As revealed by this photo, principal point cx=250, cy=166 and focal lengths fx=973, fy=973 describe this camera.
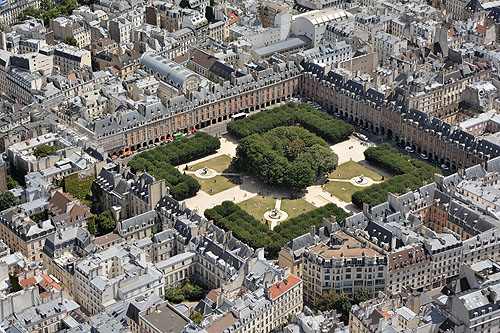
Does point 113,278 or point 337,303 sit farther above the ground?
point 113,278

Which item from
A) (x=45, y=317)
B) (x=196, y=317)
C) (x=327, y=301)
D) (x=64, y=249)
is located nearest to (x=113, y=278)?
(x=64, y=249)

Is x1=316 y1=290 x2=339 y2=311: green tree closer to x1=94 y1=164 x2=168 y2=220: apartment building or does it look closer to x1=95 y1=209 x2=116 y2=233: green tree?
x1=94 y1=164 x2=168 y2=220: apartment building

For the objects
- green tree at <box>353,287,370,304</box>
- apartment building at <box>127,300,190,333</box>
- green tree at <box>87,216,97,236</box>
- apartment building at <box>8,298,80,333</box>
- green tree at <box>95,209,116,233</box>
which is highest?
apartment building at <box>127,300,190,333</box>

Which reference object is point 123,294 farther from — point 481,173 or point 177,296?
point 481,173

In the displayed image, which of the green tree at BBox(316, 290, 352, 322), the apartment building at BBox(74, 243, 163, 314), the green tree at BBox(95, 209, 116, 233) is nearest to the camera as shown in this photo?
the apartment building at BBox(74, 243, 163, 314)

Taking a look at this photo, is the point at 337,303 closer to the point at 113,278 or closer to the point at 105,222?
the point at 113,278

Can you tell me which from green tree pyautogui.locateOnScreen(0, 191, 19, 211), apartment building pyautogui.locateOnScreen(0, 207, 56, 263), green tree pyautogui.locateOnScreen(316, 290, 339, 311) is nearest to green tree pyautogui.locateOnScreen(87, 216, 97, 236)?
apartment building pyautogui.locateOnScreen(0, 207, 56, 263)
